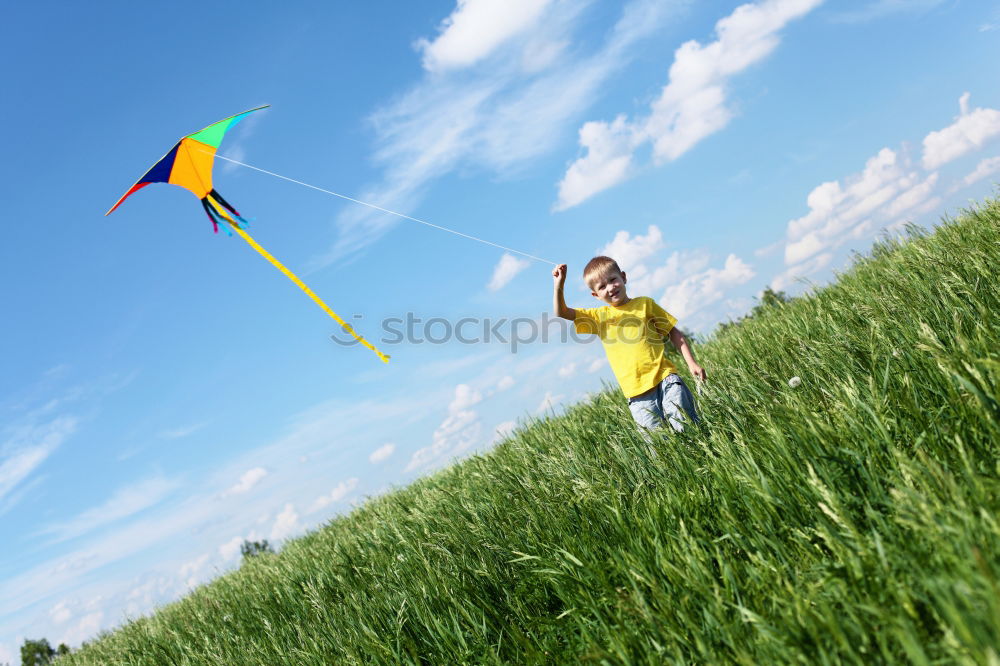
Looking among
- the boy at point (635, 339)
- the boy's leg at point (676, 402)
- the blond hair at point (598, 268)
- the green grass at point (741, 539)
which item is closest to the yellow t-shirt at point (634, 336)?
the boy at point (635, 339)

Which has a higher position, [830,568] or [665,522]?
[665,522]

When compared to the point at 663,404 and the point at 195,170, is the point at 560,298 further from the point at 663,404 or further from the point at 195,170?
the point at 195,170

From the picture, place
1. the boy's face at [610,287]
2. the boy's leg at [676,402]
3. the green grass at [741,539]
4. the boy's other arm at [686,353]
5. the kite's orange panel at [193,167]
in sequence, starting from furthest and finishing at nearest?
the kite's orange panel at [193,167] < the boy's face at [610,287] < the boy's other arm at [686,353] < the boy's leg at [676,402] < the green grass at [741,539]

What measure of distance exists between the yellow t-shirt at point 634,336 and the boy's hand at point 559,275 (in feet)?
1.51

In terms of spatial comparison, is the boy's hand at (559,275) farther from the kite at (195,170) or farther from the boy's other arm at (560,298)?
the kite at (195,170)

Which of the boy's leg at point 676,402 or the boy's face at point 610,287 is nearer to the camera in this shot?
the boy's leg at point 676,402

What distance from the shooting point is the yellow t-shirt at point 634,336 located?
4832 mm

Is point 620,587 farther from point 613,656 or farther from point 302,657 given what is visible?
point 302,657

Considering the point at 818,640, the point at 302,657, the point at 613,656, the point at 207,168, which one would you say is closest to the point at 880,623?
the point at 818,640

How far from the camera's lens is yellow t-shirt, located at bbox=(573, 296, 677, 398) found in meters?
4.83

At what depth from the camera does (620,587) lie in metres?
2.60

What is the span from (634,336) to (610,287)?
0.43 meters

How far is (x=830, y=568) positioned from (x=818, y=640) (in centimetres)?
55

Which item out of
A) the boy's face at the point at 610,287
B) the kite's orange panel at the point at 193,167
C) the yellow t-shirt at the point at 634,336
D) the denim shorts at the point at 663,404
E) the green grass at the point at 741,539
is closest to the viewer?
the green grass at the point at 741,539
